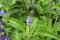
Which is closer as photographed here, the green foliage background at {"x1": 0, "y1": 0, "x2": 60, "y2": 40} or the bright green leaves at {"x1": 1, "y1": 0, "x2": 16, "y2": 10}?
the green foliage background at {"x1": 0, "y1": 0, "x2": 60, "y2": 40}

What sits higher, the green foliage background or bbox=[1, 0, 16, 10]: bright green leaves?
bbox=[1, 0, 16, 10]: bright green leaves

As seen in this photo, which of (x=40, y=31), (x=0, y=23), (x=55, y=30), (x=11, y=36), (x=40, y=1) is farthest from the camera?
(x=40, y=1)

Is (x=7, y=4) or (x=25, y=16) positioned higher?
(x=7, y=4)

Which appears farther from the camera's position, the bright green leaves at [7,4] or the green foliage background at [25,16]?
the bright green leaves at [7,4]

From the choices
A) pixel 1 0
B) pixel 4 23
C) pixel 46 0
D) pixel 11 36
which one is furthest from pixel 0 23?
pixel 46 0

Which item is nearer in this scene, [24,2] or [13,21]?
[13,21]

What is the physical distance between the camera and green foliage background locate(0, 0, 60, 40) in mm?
1673

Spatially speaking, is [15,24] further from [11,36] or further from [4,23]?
[4,23]

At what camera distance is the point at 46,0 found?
6.67 ft

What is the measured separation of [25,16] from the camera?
78.6 inches

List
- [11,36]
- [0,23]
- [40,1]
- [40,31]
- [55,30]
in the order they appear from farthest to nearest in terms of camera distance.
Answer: [40,1]
[0,23]
[11,36]
[55,30]
[40,31]

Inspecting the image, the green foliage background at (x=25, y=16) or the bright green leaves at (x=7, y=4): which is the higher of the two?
the bright green leaves at (x=7, y=4)

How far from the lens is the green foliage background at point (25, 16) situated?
5.49 ft

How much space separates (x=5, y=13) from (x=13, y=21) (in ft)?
1.04
